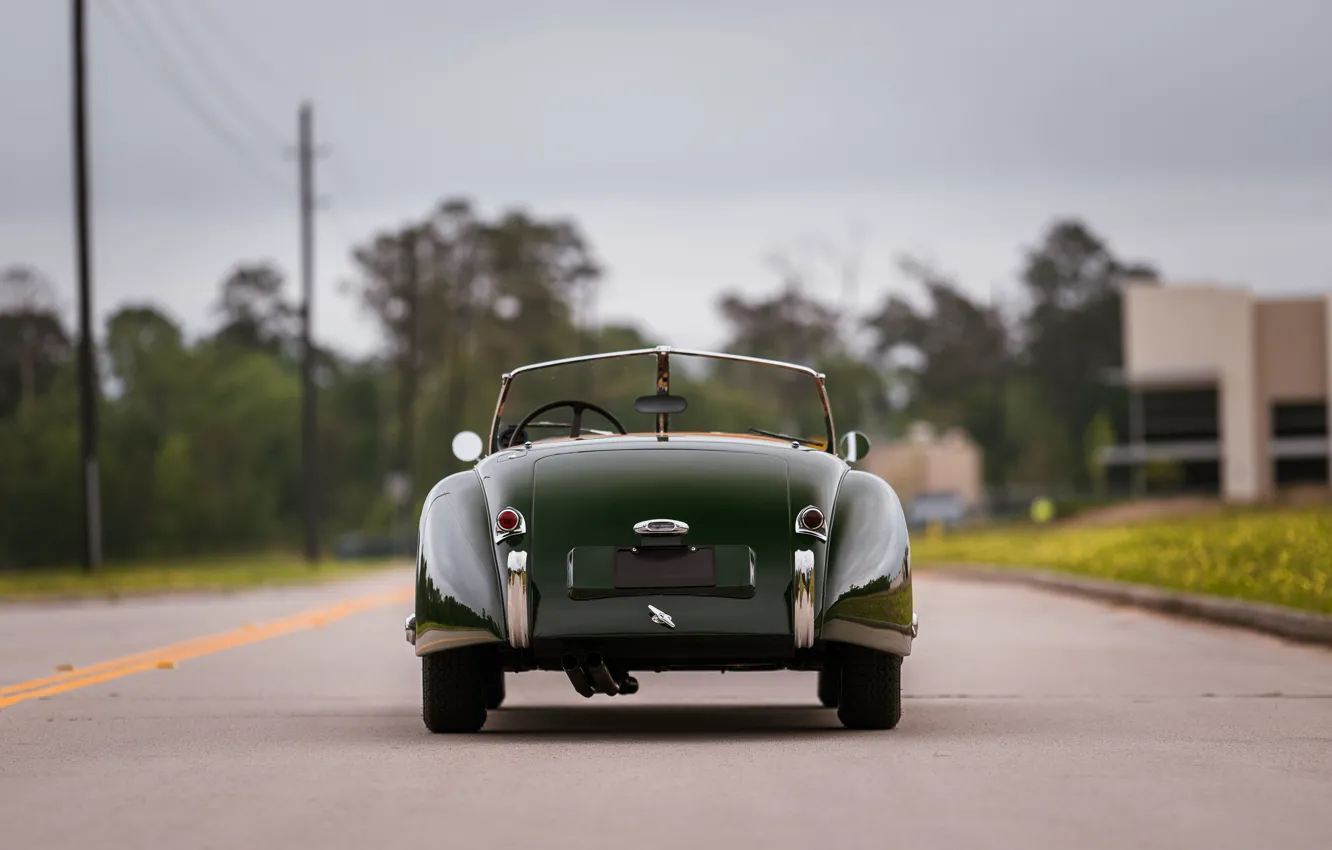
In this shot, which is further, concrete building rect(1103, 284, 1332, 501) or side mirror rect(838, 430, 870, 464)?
concrete building rect(1103, 284, 1332, 501)

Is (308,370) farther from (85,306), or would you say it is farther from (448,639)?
(448,639)

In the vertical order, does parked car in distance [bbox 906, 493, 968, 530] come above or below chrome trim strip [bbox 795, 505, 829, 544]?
below

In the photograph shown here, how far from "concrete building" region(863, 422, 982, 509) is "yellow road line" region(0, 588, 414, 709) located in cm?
7854

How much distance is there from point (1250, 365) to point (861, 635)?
208ft

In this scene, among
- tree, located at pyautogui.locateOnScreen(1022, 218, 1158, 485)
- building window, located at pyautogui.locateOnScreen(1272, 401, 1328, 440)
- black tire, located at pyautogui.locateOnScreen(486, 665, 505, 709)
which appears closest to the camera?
black tire, located at pyautogui.locateOnScreen(486, 665, 505, 709)

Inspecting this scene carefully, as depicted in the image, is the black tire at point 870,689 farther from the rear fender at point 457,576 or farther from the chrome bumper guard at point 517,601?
the rear fender at point 457,576

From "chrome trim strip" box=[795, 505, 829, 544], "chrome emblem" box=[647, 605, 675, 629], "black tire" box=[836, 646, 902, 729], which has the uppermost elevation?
"chrome trim strip" box=[795, 505, 829, 544]

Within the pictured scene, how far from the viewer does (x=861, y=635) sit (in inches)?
320

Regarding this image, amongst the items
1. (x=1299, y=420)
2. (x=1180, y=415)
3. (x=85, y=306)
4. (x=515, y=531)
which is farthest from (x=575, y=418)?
(x=1180, y=415)

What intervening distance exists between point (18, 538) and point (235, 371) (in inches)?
855

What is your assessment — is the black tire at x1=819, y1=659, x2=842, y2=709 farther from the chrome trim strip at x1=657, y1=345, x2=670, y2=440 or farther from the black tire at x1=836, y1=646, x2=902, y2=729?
the chrome trim strip at x1=657, y1=345, x2=670, y2=440

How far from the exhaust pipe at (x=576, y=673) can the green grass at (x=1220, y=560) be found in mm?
8054

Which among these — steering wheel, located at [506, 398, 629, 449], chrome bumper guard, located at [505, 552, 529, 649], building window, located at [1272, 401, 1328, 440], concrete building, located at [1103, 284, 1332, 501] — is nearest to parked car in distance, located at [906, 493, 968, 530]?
concrete building, located at [1103, 284, 1332, 501]

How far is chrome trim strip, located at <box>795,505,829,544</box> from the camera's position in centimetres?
812
